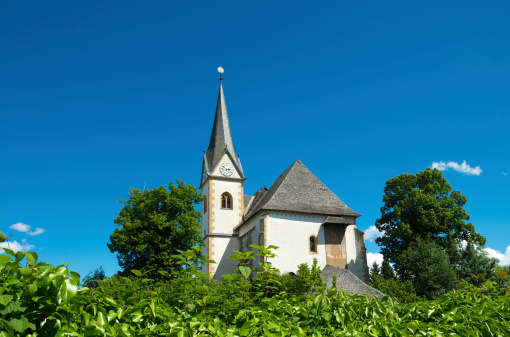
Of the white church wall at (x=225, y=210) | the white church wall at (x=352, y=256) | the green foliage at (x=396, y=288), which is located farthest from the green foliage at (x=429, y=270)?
the white church wall at (x=225, y=210)

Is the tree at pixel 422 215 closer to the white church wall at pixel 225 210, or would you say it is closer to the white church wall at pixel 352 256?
the white church wall at pixel 352 256

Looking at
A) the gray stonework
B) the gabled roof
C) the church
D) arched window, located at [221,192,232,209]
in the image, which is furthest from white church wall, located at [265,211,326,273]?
arched window, located at [221,192,232,209]

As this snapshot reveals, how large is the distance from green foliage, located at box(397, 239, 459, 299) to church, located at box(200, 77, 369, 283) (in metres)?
3.87

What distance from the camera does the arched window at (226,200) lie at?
4169 cm

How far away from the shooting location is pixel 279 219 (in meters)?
35.0

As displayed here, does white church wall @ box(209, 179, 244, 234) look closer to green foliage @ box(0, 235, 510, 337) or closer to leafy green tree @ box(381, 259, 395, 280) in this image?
leafy green tree @ box(381, 259, 395, 280)

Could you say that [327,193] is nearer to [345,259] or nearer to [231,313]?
[345,259]

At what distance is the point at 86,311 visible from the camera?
10.4ft

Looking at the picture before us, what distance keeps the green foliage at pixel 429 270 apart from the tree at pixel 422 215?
5.84ft

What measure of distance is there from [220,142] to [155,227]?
1290cm

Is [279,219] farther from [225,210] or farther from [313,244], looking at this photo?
[225,210]

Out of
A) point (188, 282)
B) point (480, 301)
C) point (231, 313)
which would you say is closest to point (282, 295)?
point (231, 313)

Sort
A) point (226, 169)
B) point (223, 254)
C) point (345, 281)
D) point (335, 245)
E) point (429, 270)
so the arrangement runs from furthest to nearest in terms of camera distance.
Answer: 1. point (226, 169)
2. point (223, 254)
3. point (335, 245)
4. point (429, 270)
5. point (345, 281)

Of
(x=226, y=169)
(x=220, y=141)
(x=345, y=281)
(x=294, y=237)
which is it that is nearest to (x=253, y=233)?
(x=294, y=237)
